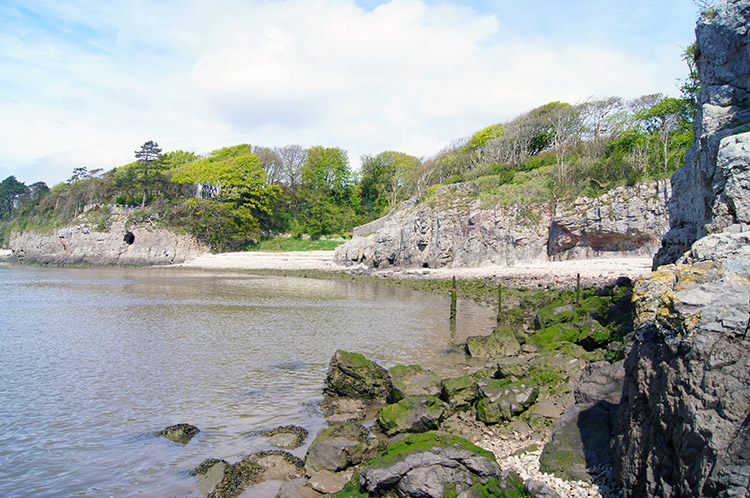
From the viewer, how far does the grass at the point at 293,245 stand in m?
62.6

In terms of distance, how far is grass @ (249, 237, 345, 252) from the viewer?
62562 millimetres

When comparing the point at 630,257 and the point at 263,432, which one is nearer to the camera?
the point at 263,432

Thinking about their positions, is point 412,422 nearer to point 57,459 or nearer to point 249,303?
point 57,459

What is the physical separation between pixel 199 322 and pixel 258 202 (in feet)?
167

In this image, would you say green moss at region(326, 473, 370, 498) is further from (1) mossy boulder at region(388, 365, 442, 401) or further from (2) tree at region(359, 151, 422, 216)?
(2) tree at region(359, 151, 422, 216)

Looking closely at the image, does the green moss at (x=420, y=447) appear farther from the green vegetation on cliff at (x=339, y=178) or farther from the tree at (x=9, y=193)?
the tree at (x=9, y=193)

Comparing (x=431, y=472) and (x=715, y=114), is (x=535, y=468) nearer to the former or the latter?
(x=431, y=472)

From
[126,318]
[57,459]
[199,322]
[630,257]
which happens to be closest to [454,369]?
[57,459]

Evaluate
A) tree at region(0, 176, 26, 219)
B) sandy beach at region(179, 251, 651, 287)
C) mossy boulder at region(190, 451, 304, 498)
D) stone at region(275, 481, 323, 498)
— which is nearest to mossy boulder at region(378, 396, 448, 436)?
mossy boulder at region(190, 451, 304, 498)

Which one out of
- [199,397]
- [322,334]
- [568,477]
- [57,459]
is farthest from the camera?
[322,334]

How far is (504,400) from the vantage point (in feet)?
26.8

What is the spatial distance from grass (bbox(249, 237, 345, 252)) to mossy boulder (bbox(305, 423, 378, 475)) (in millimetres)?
54017

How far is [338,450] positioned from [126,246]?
66918 millimetres

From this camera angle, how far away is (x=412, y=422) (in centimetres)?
794
